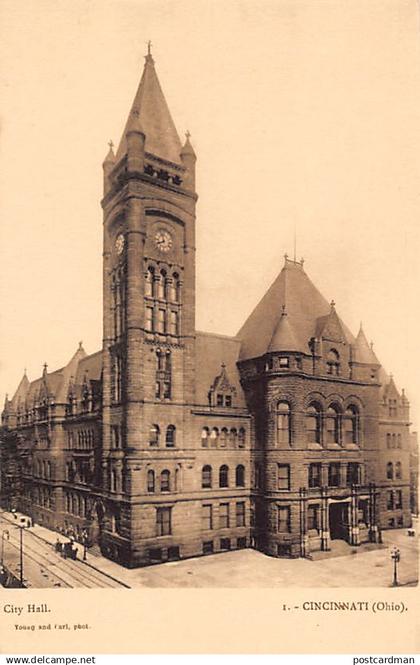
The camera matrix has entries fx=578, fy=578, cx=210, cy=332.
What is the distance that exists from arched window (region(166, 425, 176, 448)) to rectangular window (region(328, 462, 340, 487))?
472 inches

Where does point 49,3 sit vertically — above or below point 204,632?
above

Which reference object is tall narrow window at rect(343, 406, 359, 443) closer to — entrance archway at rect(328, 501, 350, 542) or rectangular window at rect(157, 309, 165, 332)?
entrance archway at rect(328, 501, 350, 542)

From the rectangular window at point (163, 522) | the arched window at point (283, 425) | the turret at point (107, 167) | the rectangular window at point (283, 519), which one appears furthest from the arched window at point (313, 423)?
the turret at point (107, 167)

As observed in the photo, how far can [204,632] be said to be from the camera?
2017cm

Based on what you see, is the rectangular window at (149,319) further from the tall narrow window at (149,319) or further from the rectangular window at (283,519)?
the rectangular window at (283,519)

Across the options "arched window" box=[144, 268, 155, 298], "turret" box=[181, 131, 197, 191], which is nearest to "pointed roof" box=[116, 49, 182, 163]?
"turret" box=[181, 131, 197, 191]

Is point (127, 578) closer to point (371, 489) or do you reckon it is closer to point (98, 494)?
point (98, 494)

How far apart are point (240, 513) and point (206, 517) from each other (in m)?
2.93

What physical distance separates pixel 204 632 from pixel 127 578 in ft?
48.3

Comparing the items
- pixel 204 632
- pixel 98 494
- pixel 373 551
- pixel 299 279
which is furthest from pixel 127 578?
pixel 299 279

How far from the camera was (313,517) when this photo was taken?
40.8 metres
